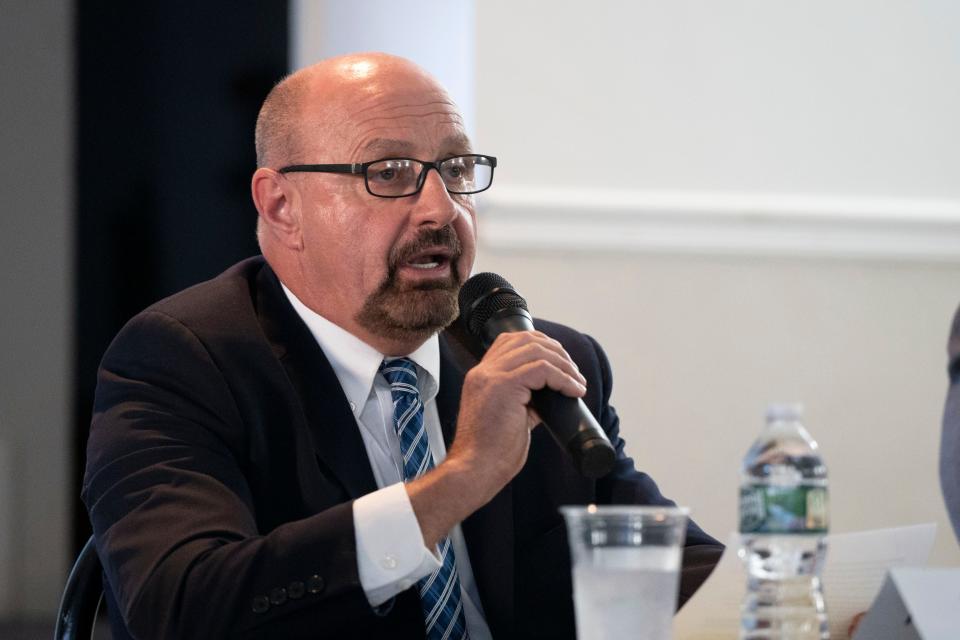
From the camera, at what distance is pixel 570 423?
1285 mm

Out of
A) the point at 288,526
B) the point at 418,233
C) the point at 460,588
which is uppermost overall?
the point at 418,233

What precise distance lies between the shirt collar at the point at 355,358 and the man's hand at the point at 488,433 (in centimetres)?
35

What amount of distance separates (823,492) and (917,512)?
70.9 inches

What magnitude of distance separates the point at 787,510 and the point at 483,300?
62cm

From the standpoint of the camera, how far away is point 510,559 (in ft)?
5.77

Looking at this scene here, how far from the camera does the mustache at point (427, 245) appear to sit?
1788 mm

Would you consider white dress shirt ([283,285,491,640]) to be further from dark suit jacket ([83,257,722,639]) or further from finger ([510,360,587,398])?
finger ([510,360,587,398])

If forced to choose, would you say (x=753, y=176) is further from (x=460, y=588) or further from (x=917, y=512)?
(x=460, y=588)

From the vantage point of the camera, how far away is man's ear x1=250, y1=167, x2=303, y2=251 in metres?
1.91

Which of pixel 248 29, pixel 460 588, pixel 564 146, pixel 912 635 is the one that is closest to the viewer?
pixel 912 635

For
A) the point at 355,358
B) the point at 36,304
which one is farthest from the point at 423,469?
the point at 36,304

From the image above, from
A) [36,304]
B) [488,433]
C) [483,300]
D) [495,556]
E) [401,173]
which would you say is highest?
[401,173]

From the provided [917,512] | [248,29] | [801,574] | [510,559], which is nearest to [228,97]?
[248,29]

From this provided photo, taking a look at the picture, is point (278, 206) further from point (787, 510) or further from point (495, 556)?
point (787, 510)
